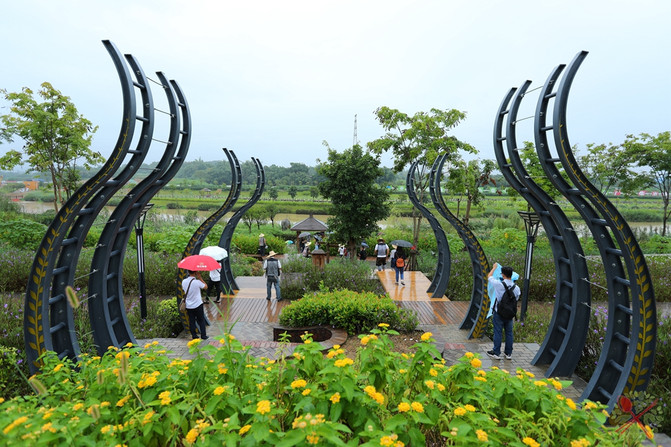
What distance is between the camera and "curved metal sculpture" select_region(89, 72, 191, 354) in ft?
16.8

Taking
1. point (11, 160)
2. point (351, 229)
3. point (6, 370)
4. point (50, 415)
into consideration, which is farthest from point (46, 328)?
point (11, 160)

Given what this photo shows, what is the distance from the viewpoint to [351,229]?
47.9 ft

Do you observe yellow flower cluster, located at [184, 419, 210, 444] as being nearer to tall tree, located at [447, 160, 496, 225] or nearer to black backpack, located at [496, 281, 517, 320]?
black backpack, located at [496, 281, 517, 320]

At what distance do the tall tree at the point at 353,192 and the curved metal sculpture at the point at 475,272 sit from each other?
641 centimetres

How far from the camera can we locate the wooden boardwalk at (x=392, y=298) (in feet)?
27.3

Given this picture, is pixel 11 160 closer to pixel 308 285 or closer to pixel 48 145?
pixel 48 145

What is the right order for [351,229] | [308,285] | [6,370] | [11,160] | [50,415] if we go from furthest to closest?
[11,160] → [351,229] → [308,285] → [6,370] → [50,415]

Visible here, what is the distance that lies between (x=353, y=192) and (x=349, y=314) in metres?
8.08

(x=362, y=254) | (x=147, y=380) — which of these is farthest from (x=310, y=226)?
(x=147, y=380)

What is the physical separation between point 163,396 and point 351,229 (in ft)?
41.6

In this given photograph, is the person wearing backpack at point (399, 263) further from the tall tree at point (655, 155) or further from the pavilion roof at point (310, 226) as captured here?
the tall tree at point (655, 155)

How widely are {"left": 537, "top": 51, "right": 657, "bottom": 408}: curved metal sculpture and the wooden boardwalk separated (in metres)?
3.85

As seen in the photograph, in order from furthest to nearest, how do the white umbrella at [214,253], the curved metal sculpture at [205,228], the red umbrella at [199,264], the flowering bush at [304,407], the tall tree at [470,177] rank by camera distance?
the tall tree at [470,177]
the white umbrella at [214,253]
the curved metal sculpture at [205,228]
the red umbrella at [199,264]
the flowering bush at [304,407]

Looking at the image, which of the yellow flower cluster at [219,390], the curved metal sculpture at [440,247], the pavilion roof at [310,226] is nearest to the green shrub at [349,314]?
the curved metal sculpture at [440,247]
